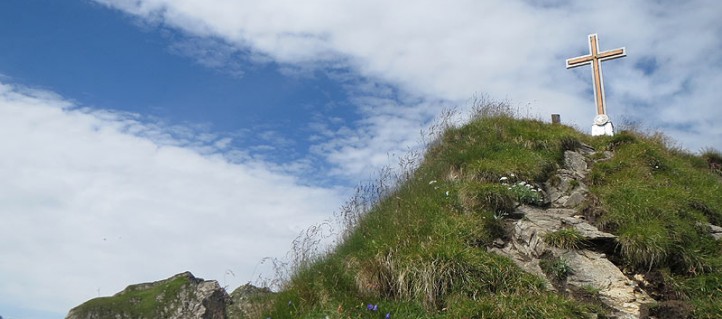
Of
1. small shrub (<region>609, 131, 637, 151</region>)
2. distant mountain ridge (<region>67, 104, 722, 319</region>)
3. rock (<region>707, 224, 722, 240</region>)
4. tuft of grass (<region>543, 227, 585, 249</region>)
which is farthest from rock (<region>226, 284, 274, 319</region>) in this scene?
small shrub (<region>609, 131, 637, 151</region>)

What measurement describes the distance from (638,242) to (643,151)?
13.6ft

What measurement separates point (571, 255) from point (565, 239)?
0.91 feet

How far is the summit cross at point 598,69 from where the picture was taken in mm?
14250

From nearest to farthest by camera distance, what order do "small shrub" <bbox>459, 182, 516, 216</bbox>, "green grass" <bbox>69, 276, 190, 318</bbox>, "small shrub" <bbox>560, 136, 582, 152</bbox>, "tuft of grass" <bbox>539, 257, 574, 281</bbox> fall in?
"tuft of grass" <bbox>539, 257, 574, 281</bbox> < "small shrub" <bbox>459, 182, 516, 216</bbox> < "small shrub" <bbox>560, 136, 582, 152</bbox> < "green grass" <bbox>69, 276, 190, 318</bbox>

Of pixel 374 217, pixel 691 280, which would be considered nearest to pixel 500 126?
pixel 374 217

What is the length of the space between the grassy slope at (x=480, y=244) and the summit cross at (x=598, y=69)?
2.68 metres

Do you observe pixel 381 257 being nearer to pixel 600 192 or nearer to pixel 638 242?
pixel 638 242

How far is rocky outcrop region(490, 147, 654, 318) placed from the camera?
755 centimetres

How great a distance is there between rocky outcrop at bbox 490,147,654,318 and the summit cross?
4885mm

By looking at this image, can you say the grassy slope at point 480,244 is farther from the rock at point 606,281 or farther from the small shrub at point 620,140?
the small shrub at point 620,140

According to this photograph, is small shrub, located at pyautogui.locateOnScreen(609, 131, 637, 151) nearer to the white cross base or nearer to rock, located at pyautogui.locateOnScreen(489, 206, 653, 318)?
the white cross base

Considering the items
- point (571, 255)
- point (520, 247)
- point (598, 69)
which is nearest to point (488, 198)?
point (520, 247)

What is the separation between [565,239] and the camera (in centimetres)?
838

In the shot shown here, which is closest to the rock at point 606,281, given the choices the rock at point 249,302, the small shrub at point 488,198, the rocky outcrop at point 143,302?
the small shrub at point 488,198
